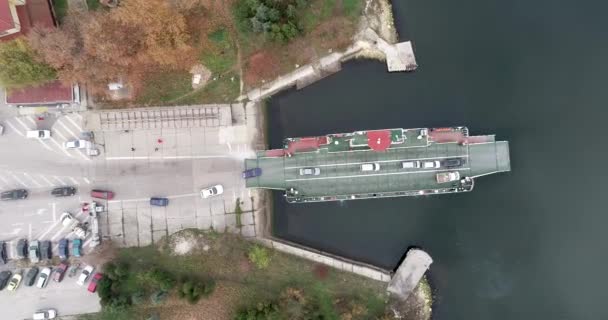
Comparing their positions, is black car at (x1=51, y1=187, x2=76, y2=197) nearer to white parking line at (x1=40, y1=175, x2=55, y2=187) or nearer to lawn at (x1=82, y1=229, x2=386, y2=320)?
white parking line at (x1=40, y1=175, x2=55, y2=187)

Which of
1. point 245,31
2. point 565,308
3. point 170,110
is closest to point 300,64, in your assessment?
point 245,31

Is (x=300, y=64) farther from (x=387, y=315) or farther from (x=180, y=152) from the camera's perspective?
(x=387, y=315)

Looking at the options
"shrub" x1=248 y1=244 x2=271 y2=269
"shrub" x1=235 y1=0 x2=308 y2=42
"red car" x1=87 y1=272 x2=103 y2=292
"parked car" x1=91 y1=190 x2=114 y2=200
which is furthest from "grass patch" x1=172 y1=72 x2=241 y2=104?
"red car" x1=87 y1=272 x2=103 y2=292

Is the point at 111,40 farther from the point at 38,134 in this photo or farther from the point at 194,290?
the point at 194,290

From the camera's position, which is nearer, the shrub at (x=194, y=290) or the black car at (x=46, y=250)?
the shrub at (x=194, y=290)

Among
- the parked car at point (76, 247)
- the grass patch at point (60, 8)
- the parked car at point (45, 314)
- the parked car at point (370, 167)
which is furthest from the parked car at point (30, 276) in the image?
the parked car at point (370, 167)

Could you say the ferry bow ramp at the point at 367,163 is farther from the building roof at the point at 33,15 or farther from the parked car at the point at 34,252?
the building roof at the point at 33,15
